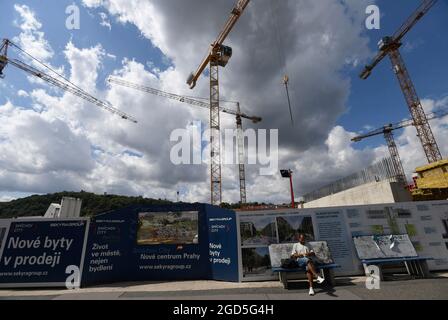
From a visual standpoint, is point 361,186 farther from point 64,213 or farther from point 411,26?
point 411,26

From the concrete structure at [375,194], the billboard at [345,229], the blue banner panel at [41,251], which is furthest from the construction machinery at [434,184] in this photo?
the blue banner panel at [41,251]

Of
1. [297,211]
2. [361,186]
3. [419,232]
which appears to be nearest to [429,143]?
[361,186]

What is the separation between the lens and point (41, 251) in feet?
23.2

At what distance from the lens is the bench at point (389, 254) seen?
6220 millimetres

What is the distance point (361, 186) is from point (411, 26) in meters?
38.8

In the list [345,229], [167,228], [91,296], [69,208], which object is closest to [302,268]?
[345,229]

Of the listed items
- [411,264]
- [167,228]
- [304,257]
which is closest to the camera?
[304,257]

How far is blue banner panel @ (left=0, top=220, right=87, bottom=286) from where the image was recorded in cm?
682

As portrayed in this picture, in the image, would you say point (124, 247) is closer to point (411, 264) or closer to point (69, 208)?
point (69, 208)

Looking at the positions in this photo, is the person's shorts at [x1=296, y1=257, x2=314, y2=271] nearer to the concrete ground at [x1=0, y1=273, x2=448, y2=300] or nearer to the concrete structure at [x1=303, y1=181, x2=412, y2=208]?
the concrete ground at [x1=0, y1=273, x2=448, y2=300]

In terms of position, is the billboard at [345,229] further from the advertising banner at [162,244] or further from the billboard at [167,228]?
the billboard at [167,228]

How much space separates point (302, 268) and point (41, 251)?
766 cm

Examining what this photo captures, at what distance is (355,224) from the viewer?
7.23 metres

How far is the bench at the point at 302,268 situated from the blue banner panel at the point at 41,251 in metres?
5.80
